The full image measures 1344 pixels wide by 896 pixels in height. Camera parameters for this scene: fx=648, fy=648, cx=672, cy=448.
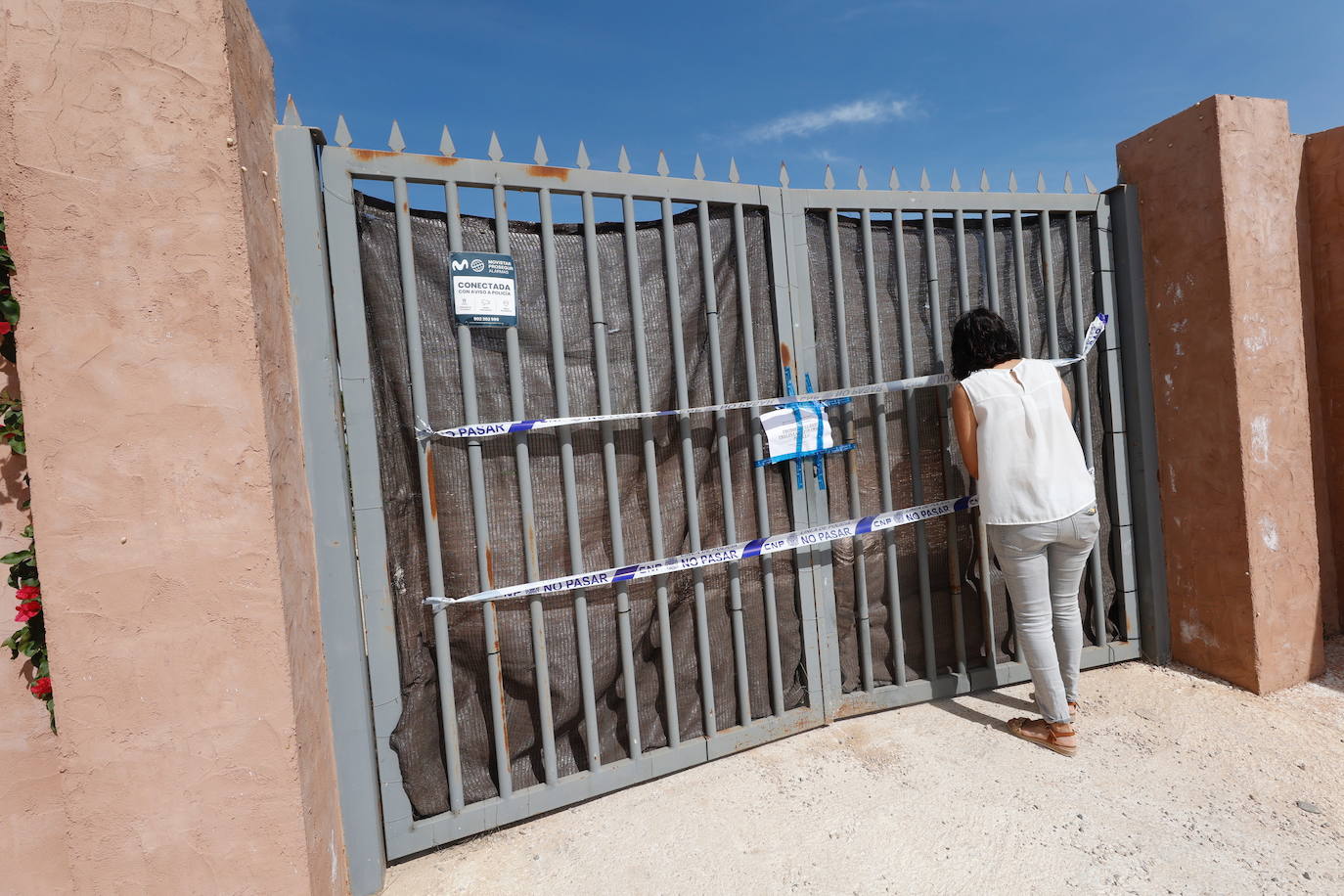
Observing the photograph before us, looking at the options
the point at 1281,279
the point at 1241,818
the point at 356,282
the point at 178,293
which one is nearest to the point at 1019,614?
the point at 1241,818

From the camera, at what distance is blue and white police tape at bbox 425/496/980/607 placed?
2.42m

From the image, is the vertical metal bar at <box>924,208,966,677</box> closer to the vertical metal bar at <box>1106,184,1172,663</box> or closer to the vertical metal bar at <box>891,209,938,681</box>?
the vertical metal bar at <box>891,209,938,681</box>

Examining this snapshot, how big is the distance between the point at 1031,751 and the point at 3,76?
401cm

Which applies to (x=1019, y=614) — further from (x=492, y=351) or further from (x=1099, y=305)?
(x=492, y=351)

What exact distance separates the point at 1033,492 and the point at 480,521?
2.17m

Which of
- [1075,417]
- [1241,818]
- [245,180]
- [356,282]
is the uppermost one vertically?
Result: [245,180]

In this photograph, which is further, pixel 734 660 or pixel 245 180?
pixel 734 660

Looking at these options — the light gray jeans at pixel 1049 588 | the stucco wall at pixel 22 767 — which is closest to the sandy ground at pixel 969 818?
the light gray jeans at pixel 1049 588

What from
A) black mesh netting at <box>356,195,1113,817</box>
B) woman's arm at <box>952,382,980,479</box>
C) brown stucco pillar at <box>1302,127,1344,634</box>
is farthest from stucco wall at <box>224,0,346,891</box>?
brown stucco pillar at <box>1302,127,1344,634</box>

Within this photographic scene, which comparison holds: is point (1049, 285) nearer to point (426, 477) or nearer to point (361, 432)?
point (426, 477)

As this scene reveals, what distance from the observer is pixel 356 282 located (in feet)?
7.30

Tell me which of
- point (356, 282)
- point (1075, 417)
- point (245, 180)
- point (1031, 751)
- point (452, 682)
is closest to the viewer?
point (245, 180)

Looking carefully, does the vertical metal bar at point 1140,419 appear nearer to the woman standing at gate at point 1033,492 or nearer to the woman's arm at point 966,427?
the woman standing at gate at point 1033,492

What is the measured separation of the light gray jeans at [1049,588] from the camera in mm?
2637
